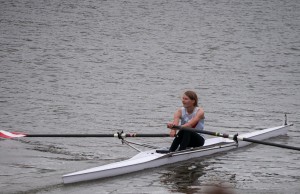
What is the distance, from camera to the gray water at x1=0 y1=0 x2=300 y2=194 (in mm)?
13312

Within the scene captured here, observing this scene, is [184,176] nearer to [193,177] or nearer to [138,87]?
[193,177]

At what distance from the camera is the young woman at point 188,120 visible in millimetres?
13859

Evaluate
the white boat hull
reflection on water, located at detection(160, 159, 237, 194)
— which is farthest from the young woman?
reflection on water, located at detection(160, 159, 237, 194)

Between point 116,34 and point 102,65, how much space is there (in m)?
16.2

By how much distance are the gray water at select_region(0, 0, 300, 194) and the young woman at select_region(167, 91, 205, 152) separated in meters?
0.50

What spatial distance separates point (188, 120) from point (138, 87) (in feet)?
47.8

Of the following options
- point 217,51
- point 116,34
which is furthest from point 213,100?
point 116,34

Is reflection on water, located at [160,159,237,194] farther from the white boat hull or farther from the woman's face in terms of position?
the woman's face

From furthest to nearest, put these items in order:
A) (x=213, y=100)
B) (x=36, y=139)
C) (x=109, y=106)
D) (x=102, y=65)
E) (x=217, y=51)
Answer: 1. (x=217, y=51)
2. (x=102, y=65)
3. (x=213, y=100)
4. (x=109, y=106)
5. (x=36, y=139)

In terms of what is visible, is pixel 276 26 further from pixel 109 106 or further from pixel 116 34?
pixel 109 106

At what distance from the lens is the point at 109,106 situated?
2362cm

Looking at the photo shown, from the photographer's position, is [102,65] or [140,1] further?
[140,1]

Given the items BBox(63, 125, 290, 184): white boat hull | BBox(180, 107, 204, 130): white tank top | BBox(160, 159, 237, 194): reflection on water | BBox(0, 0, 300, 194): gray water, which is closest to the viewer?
BBox(160, 159, 237, 194): reflection on water

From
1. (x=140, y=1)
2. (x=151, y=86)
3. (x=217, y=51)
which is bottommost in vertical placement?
(x=151, y=86)
